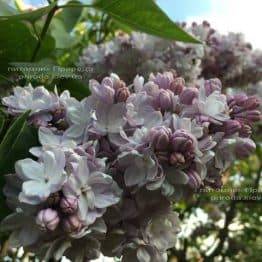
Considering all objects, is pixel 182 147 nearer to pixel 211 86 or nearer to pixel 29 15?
pixel 211 86

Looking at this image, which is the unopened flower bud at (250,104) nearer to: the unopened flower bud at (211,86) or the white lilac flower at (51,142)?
the unopened flower bud at (211,86)

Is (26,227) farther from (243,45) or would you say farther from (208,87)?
(243,45)

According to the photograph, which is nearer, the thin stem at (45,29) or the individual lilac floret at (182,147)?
the individual lilac floret at (182,147)

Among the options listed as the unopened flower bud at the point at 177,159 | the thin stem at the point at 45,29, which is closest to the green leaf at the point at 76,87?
the thin stem at the point at 45,29

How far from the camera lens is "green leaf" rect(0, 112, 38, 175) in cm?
50

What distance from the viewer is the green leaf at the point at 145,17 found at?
636 mm

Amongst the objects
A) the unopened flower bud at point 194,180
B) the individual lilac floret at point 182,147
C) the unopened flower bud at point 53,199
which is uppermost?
the individual lilac floret at point 182,147

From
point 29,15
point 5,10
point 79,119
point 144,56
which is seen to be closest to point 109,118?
point 79,119

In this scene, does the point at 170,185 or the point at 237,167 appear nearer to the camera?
the point at 170,185

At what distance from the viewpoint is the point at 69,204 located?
0.43 m

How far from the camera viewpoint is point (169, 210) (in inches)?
20.0

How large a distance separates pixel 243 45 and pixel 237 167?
1.17 metres

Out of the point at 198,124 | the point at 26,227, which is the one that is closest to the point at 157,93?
the point at 198,124

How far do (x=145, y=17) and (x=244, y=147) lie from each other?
201mm
